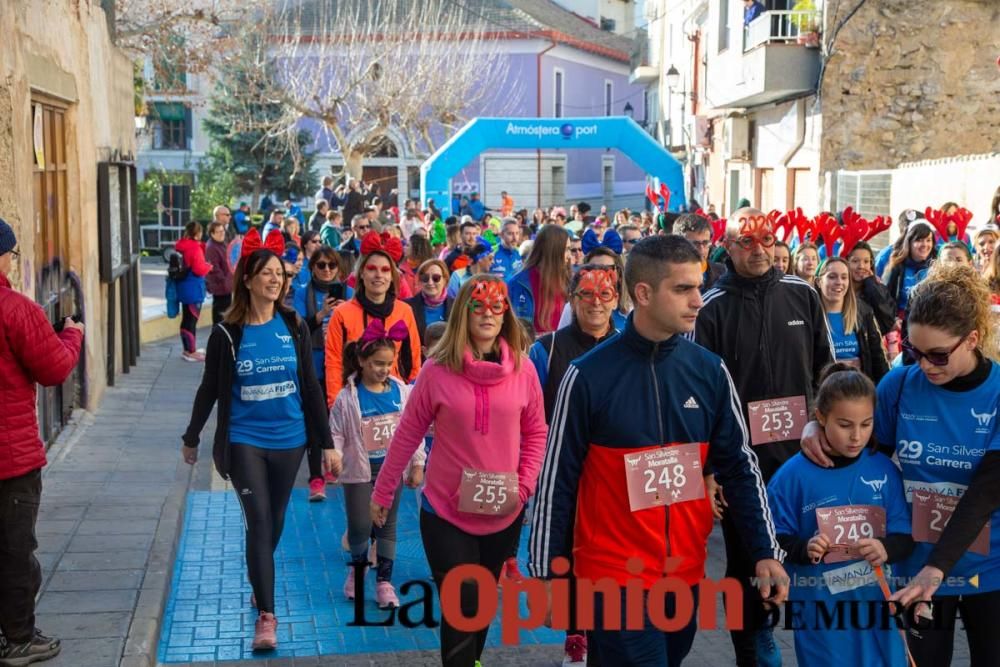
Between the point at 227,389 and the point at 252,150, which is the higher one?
the point at 252,150

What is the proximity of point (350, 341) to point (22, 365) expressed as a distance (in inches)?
93.1

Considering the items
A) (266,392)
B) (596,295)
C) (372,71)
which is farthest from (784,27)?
(372,71)

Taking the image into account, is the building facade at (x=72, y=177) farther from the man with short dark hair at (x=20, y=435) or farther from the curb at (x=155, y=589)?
the man with short dark hair at (x=20, y=435)

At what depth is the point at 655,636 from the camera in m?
4.11

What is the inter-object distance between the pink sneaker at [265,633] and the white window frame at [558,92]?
49.2 meters

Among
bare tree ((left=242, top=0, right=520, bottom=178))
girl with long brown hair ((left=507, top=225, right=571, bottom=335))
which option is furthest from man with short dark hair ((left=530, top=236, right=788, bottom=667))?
bare tree ((left=242, top=0, right=520, bottom=178))

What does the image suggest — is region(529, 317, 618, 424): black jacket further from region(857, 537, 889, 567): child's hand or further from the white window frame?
the white window frame

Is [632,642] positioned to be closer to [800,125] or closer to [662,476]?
[662,476]

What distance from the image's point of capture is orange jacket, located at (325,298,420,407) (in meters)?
7.42

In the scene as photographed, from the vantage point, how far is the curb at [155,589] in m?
5.89

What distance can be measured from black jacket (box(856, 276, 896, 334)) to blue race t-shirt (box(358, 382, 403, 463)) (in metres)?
4.29

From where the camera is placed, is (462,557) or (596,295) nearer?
(462,557)

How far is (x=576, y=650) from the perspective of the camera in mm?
6066

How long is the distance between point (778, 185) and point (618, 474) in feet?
75.5
